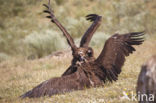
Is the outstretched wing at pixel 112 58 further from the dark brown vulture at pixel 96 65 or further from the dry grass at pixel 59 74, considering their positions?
the dry grass at pixel 59 74

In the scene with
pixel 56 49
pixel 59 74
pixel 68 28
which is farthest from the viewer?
pixel 68 28

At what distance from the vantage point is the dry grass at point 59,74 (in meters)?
5.68

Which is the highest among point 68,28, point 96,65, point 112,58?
point 68,28

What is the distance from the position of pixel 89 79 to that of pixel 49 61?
5.85 m

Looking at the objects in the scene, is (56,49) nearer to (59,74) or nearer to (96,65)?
(59,74)

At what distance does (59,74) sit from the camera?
953cm

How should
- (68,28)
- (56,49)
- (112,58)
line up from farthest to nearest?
(68,28) < (56,49) < (112,58)

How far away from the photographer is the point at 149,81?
330cm

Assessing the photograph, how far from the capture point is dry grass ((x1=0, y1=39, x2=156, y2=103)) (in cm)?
568

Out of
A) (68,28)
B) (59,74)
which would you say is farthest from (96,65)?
(68,28)

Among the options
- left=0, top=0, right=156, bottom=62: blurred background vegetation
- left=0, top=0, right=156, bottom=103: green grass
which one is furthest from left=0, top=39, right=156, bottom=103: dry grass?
left=0, top=0, right=156, bottom=62: blurred background vegetation

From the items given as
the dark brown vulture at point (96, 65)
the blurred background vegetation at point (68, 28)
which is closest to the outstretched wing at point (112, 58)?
the dark brown vulture at point (96, 65)

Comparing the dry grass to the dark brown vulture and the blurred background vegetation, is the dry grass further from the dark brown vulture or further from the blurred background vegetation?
the blurred background vegetation

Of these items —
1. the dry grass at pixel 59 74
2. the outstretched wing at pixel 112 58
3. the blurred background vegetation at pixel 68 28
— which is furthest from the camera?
the blurred background vegetation at pixel 68 28
